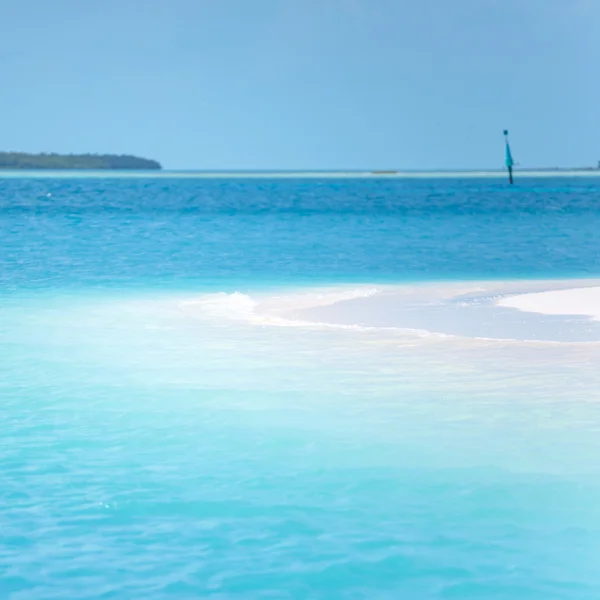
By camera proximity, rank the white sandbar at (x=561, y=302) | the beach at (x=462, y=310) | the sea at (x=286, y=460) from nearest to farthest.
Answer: the sea at (x=286, y=460) → the beach at (x=462, y=310) → the white sandbar at (x=561, y=302)

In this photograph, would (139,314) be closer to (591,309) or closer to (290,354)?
(290,354)

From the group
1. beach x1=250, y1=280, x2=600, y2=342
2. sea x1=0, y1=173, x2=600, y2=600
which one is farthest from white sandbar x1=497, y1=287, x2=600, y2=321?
sea x1=0, y1=173, x2=600, y2=600

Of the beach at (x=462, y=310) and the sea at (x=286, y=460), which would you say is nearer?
the sea at (x=286, y=460)

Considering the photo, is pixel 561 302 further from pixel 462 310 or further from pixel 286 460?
pixel 286 460

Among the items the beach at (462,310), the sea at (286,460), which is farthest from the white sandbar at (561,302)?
the sea at (286,460)

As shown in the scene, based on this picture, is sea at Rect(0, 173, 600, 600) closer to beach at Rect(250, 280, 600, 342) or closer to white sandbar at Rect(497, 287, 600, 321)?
beach at Rect(250, 280, 600, 342)

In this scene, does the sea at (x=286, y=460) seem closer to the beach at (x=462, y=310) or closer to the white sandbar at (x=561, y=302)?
the beach at (x=462, y=310)

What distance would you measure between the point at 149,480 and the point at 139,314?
9.21 m

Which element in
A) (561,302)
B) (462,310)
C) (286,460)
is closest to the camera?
(286,460)

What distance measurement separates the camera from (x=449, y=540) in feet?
21.9

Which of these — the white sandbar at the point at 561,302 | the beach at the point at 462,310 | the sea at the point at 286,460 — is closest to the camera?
the sea at the point at 286,460

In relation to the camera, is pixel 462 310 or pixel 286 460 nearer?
pixel 286 460

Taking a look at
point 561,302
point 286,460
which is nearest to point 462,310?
point 561,302

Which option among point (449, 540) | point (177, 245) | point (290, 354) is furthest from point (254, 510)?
point (177, 245)
